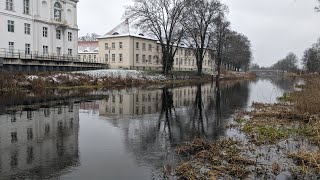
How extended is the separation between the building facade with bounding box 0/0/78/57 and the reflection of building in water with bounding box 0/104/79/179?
33.4m

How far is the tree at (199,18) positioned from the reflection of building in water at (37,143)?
134ft

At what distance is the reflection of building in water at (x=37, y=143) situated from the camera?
7335 millimetres

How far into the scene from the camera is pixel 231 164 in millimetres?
7523

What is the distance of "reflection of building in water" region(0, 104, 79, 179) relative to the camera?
734 centimetres

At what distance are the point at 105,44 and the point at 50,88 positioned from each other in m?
42.7

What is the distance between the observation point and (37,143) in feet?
32.2

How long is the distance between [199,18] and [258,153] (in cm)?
4983

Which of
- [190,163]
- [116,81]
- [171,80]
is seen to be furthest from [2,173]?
[171,80]

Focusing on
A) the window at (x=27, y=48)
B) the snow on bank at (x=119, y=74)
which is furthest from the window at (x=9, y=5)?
the snow on bank at (x=119, y=74)

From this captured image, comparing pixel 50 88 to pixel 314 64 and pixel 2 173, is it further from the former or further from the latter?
Result: pixel 314 64

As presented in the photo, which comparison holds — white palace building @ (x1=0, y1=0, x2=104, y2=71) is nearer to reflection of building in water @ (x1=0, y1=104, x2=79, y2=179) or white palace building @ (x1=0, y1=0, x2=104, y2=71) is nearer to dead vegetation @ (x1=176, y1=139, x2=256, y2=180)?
reflection of building in water @ (x1=0, y1=104, x2=79, y2=179)

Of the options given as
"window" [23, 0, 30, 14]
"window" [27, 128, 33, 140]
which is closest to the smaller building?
"window" [23, 0, 30, 14]

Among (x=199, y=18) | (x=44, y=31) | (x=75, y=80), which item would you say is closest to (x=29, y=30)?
(x=44, y=31)

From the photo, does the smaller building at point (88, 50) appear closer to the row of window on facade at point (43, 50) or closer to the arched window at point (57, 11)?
the row of window on facade at point (43, 50)
